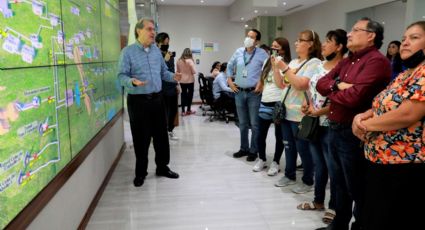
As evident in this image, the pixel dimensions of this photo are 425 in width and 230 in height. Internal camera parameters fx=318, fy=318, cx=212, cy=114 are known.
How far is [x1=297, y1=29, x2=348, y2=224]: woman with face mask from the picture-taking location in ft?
7.68

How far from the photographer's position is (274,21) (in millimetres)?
10680

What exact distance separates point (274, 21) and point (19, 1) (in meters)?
10.1

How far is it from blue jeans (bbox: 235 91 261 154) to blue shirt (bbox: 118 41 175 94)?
1.18 meters

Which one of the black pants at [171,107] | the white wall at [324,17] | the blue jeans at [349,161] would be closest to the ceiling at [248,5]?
the white wall at [324,17]

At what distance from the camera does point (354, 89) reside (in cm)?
181

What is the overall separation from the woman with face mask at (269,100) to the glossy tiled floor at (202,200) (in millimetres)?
148

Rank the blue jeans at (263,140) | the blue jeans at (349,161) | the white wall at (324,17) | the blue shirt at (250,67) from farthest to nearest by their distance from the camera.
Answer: the white wall at (324,17) → the blue shirt at (250,67) → the blue jeans at (263,140) → the blue jeans at (349,161)

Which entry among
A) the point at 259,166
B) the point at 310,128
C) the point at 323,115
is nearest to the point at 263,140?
the point at 259,166

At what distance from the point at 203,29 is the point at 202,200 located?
735 cm

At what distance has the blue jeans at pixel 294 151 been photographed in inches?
115

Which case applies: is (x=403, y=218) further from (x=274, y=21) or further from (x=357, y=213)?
(x=274, y=21)

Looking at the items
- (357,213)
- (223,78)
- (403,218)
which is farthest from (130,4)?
(403,218)

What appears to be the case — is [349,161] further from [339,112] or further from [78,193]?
[78,193]

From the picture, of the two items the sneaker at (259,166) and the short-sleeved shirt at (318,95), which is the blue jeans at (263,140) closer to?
the sneaker at (259,166)
